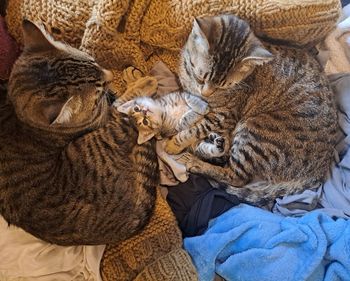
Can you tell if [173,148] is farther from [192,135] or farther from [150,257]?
[150,257]

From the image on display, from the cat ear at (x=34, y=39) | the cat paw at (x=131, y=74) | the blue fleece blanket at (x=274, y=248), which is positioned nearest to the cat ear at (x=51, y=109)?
the cat ear at (x=34, y=39)

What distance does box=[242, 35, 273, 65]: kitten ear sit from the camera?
1501 mm

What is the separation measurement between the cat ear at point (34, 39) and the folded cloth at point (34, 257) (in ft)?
2.05

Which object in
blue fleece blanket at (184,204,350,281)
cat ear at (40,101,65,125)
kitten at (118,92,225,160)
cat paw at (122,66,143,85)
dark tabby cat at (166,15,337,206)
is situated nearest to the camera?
cat ear at (40,101,65,125)

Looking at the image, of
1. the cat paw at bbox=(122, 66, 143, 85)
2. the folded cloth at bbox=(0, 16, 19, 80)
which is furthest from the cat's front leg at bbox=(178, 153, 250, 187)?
the folded cloth at bbox=(0, 16, 19, 80)

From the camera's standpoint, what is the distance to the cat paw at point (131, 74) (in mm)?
1786

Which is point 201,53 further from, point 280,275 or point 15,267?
point 15,267

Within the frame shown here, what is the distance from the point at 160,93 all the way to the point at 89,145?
49cm

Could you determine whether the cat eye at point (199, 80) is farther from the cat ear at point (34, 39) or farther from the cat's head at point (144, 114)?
the cat ear at point (34, 39)

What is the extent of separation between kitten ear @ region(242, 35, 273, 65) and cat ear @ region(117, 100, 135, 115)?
485mm

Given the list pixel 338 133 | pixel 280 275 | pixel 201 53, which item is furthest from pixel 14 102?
pixel 338 133

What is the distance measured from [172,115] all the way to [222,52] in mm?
364

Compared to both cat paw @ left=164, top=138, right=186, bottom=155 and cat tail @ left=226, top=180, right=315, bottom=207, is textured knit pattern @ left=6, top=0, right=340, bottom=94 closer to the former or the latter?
cat paw @ left=164, top=138, right=186, bottom=155

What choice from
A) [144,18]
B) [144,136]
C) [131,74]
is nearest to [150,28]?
[144,18]
